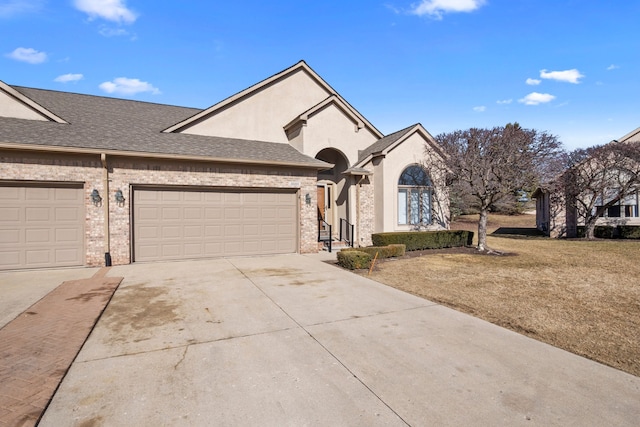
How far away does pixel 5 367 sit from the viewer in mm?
3826

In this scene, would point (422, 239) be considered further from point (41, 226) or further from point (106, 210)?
point (41, 226)

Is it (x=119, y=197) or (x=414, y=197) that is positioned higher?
(x=414, y=197)

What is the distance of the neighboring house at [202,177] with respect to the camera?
9.72 m

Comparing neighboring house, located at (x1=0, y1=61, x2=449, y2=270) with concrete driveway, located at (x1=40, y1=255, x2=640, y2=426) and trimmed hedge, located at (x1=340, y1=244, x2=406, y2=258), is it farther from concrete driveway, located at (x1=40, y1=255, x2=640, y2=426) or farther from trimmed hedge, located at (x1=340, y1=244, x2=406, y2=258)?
concrete driveway, located at (x1=40, y1=255, x2=640, y2=426)

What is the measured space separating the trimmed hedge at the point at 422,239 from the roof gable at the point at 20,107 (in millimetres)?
12421

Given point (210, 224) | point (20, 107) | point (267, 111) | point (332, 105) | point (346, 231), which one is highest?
point (332, 105)

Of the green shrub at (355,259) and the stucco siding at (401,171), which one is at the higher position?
the stucco siding at (401,171)

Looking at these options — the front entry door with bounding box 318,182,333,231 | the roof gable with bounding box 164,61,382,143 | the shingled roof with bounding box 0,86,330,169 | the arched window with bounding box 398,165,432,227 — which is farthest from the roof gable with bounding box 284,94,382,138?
the arched window with bounding box 398,165,432,227

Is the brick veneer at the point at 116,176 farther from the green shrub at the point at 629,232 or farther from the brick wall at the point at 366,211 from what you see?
the green shrub at the point at 629,232

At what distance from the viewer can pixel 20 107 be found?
11.2m

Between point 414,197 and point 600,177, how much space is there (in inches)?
454

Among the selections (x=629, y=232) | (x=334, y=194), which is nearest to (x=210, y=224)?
(x=334, y=194)

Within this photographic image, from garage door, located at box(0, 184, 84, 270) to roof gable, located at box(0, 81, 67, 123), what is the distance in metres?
3.18

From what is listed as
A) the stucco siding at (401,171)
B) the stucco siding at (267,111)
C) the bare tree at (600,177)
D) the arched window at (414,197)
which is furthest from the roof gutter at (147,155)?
the bare tree at (600,177)
